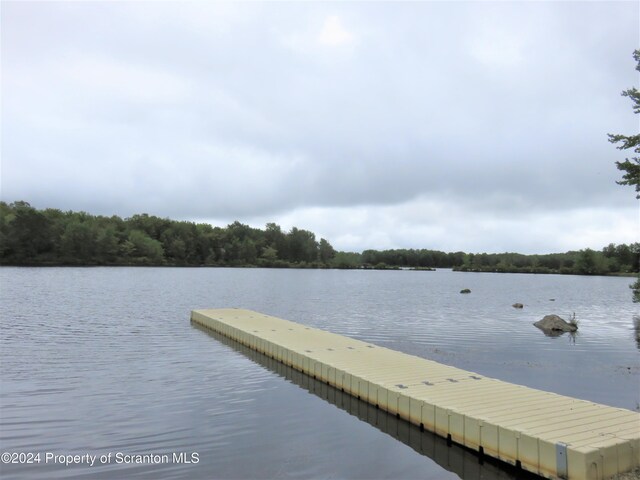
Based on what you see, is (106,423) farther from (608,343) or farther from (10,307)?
(10,307)

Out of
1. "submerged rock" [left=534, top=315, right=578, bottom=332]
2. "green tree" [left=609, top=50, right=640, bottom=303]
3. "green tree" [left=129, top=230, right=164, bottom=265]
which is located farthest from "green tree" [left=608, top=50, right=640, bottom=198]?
"green tree" [left=129, top=230, right=164, bottom=265]

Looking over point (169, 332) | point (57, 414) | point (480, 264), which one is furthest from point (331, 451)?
point (480, 264)

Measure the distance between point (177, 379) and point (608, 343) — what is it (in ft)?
62.6

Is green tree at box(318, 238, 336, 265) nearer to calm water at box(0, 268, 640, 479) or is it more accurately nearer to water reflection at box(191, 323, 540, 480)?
calm water at box(0, 268, 640, 479)

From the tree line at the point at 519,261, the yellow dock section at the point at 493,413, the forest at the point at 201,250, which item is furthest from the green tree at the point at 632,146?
the forest at the point at 201,250

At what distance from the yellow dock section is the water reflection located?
13 cm

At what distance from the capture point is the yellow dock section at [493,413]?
233 inches

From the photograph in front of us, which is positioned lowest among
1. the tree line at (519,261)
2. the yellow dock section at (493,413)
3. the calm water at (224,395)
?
the calm water at (224,395)

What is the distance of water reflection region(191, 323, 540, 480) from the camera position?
6633mm

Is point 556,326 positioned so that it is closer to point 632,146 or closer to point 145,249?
point 632,146

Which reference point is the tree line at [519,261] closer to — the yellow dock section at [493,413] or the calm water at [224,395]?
the calm water at [224,395]

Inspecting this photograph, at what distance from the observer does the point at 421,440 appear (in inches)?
310

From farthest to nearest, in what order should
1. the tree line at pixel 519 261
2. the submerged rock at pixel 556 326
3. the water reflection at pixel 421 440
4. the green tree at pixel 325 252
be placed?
1. the green tree at pixel 325 252
2. the tree line at pixel 519 261
3. the submerged rock at pixel 556 326
4. the water reflection at pixel 421 440

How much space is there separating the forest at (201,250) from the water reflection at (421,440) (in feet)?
295
